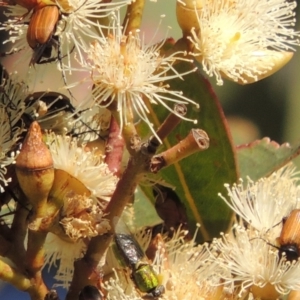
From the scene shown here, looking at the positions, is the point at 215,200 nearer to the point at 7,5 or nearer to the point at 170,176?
the point at 170,176

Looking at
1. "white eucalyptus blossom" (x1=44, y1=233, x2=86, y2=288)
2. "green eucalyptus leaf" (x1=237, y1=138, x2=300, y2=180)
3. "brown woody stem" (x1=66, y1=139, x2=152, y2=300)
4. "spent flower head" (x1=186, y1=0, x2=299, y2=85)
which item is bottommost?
"white eucalyptus blossom" (x1=44, y1=233, x2=86, y2=288)

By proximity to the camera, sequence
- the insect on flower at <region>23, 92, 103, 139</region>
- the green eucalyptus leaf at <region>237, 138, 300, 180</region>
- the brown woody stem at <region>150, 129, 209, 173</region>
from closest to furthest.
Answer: the brown woody stem at <region>150, 129, 209, 173</region>
the insect on flower at <region>23, 92, 103, 139</region>
the green eucalyptus leaf at <region>237, 138, 300, 180</region>

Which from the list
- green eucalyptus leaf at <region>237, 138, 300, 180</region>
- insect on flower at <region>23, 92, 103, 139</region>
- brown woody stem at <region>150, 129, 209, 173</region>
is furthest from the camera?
green eucalyptus leaf at <region>237, 138, 300, 180</region>

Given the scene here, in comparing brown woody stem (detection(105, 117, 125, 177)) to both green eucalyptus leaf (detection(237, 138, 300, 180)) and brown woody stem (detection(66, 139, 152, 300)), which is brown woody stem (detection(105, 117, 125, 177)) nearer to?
brown woody stem (detection(66, 139, 152, 300))

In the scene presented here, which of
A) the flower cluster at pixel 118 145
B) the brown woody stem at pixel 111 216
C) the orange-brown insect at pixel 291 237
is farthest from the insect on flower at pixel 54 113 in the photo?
the orange-brown insect at pixel 291 237

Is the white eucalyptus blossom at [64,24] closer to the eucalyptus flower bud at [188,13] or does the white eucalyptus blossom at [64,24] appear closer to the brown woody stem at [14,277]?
the eucalyptus flower bud at [188,13]

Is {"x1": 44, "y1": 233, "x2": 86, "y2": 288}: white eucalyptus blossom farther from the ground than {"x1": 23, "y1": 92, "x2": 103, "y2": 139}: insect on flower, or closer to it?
closer to it

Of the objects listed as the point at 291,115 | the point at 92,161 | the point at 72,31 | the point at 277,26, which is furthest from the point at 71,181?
the point at 291,115

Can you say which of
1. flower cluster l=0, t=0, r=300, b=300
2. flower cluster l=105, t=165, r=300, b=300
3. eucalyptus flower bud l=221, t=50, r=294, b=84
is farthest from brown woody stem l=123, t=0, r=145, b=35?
flower cluster l=105, t=165, r=300, b=300
